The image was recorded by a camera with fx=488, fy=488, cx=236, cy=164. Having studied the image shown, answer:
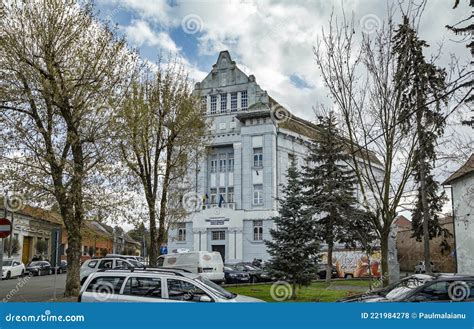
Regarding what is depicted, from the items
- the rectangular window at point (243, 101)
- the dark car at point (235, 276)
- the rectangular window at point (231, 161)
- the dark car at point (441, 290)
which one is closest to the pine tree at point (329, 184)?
the dark car at point (235, 276)

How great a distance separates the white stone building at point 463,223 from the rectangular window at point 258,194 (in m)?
20.4

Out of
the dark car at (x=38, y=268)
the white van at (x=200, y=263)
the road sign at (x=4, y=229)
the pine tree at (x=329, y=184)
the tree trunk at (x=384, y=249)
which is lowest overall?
the dark car at (x=38, y=268)

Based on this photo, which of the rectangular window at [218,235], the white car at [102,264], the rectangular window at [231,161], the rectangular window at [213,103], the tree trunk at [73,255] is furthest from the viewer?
the rectangular window at [213,103]

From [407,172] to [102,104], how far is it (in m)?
12.6

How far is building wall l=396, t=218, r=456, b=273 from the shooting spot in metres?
40.4

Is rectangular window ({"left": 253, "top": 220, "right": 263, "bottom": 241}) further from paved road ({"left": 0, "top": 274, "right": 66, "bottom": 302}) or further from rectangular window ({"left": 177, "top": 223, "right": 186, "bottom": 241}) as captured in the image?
paved road ({"left": 0, "top": 274, "right": 66, "bottom": 302})

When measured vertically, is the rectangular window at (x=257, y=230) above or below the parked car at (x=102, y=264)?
above

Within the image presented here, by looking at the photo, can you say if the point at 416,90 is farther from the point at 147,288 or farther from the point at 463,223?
the point at 463,223

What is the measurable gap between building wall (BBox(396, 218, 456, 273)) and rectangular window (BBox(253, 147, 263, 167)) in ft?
54.1

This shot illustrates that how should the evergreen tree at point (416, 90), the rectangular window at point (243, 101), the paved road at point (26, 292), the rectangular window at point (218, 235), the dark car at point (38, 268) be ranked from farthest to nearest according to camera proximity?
the rectangular window at point (243, 101) < the rectangular window at point (218, 235) < the dark car at point (38, 268) < the paved road at point (26, 292) < the evergreen tree at point (416, 90)

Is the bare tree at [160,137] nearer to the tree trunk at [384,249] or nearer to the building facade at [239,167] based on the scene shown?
the tree trunk at [384,249]

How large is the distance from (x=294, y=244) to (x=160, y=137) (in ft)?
27.4

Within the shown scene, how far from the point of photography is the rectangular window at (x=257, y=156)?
53.6 meters

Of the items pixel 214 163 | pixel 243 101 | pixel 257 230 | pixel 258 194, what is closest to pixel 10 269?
pixel 257 230
